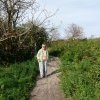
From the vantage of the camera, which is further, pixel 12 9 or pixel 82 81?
pixel 12 9

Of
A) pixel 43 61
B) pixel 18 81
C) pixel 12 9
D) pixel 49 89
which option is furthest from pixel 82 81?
pixel 12 9

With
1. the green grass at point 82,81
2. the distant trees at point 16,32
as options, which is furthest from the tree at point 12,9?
the green grass at point 82,81

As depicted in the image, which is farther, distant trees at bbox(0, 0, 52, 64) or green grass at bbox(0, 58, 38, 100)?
distant trees at bbox(0, 0, 52, 64)

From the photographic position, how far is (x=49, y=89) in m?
19.0

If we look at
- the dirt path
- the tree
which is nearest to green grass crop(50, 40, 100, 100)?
the dirt path

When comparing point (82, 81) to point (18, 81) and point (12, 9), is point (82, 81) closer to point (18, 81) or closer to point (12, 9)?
point (18, 81)

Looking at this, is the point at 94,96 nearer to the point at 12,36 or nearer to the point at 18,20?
the point at 12,36

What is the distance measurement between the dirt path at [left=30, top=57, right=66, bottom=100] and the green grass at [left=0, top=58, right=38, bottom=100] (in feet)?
0.96

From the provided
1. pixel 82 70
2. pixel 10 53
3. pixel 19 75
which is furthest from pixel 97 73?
pixel 10 53

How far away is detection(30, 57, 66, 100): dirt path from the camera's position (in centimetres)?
1766

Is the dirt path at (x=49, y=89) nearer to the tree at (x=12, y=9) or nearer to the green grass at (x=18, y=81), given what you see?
the green grass at (x=18, y=81)

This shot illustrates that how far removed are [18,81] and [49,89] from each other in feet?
5.52

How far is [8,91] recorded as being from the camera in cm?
1827

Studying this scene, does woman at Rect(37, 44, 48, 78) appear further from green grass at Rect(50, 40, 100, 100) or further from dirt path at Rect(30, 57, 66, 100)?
green grass at Rect(50, 40, 100, 100)
